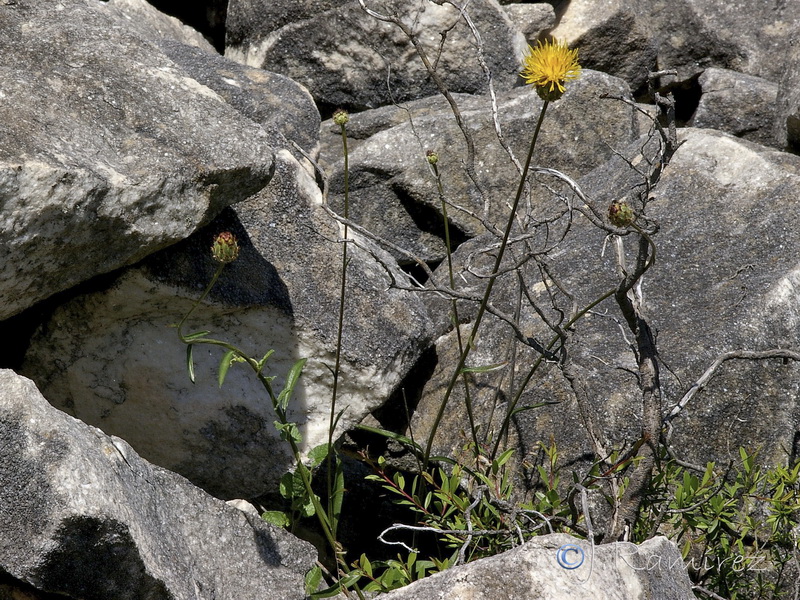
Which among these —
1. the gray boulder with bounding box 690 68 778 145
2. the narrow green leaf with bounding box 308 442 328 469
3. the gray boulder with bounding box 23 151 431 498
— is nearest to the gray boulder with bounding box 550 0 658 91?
the gray boulder with bounding box 690 68 778 145

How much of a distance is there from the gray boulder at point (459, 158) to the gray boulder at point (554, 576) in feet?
6.83

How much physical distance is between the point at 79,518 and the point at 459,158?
2477 millimetres

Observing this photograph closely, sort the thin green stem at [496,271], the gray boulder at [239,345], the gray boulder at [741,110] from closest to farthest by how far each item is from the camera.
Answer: the thin green stem at [496,271], the gray boulder at [239,345], the gray boulder at [741,110]

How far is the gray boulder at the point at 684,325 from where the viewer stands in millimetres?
2703

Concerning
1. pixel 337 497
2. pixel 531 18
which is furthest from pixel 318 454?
pixel 531 18

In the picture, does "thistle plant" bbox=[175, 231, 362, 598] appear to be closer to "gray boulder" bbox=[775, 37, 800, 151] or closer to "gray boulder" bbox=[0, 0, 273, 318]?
"gray boulder" bbox=[0, 0, 273, 318]

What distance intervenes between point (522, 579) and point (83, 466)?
100 cm

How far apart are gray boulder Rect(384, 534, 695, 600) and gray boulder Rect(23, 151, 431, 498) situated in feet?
3.73

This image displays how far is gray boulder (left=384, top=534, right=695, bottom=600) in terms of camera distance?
5.90ft

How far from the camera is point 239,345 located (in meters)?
2.93

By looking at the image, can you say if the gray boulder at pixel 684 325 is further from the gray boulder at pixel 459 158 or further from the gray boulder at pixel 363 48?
the gray boulder at pixel 363 48

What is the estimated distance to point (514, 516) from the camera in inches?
89.0

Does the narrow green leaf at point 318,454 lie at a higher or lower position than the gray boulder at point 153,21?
lower

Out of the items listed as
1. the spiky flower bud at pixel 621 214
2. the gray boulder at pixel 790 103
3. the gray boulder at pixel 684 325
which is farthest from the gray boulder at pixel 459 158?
the spiky flower bud at pixel 621 214
